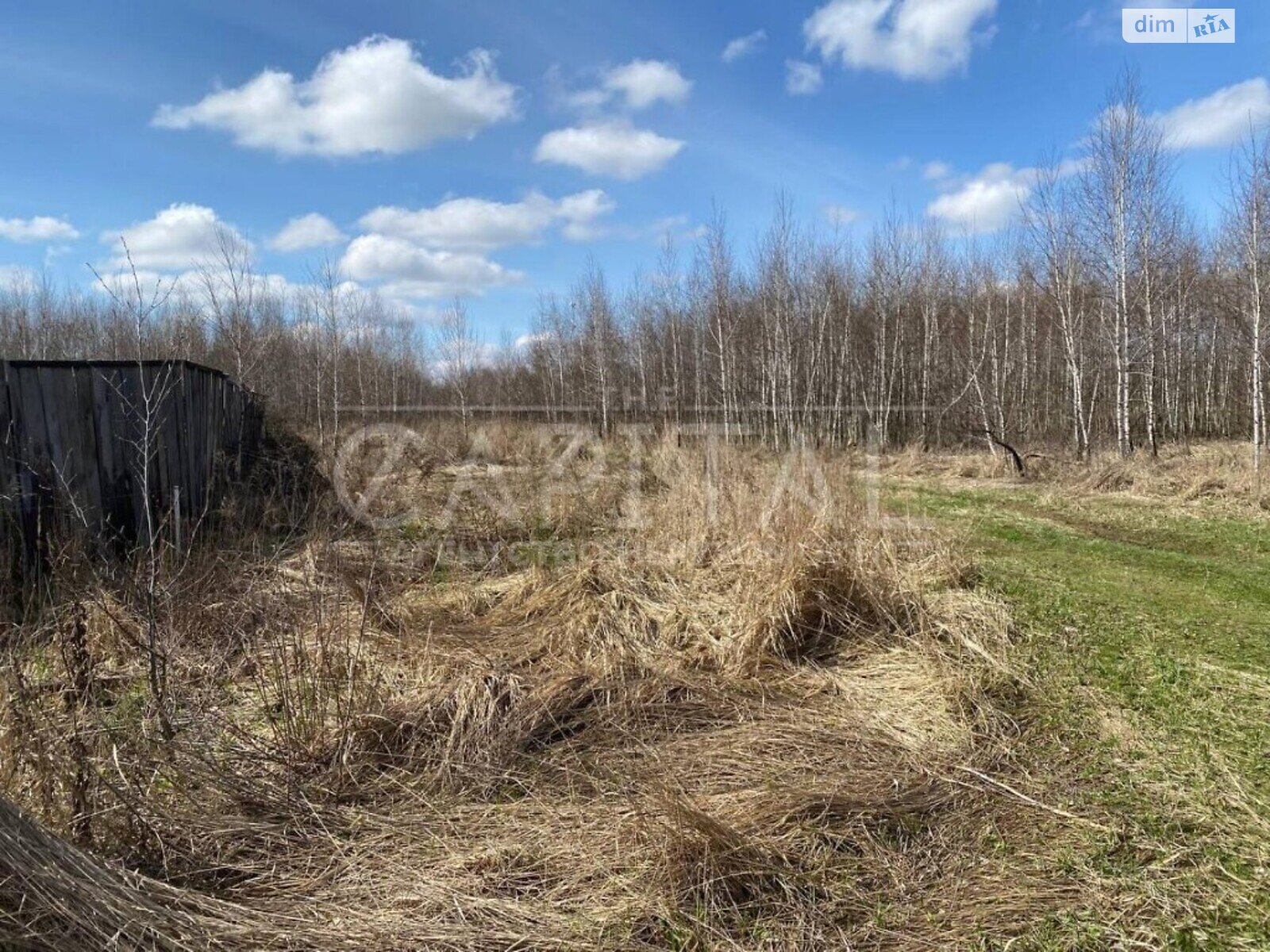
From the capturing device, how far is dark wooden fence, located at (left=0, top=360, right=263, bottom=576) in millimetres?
4785

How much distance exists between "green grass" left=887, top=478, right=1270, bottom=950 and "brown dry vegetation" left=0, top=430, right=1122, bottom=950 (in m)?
0.17

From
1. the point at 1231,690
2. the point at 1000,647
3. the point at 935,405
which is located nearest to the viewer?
the point at 1231,690

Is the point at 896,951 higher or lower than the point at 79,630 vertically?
lower

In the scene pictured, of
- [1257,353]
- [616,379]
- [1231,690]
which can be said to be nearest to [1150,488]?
[1257,353]

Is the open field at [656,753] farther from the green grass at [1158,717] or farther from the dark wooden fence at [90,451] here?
the dark wooden fence at [90,451]

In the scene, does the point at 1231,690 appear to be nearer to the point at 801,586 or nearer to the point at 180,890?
the point at 801,586

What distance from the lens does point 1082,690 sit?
11.2ft

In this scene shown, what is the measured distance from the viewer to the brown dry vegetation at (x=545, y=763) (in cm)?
200

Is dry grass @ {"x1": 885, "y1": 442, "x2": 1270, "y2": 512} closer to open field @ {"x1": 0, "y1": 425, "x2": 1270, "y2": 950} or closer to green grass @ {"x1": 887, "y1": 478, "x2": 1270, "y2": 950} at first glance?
green grass @ {"x1": 887, "y1": 478, "x2": 1270, "y2": 950}

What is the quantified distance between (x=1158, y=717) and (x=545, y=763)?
8.54 feet

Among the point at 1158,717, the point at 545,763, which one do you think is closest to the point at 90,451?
the point at 545,763

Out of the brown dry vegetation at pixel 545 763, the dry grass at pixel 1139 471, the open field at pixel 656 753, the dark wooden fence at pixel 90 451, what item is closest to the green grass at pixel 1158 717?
the open field at pixel 656 753

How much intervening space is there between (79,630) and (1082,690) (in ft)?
14.4

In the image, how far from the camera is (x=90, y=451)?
526 cm
